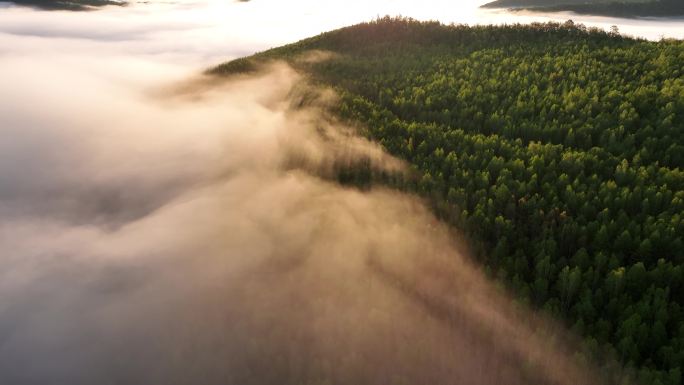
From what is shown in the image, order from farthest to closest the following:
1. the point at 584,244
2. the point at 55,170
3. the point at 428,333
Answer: the point at 55,170 < the point at 584,244 < the point at 428,333

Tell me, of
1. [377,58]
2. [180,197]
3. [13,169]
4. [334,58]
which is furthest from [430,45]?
[13,169]

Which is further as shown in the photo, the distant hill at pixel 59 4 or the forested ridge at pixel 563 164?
the distant hill at pixel 59 4

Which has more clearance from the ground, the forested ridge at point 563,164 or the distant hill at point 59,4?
→ the distant hill at point 59,4

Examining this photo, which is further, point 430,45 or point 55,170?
point 430,45

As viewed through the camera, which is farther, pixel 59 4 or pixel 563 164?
pixel 59 4

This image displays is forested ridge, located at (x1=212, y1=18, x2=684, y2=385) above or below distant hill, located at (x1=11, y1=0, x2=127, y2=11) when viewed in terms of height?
below

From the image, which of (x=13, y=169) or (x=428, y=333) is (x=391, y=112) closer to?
(x=428, y=333)

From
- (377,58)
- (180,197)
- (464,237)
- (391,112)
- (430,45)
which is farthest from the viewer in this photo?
(430,45)

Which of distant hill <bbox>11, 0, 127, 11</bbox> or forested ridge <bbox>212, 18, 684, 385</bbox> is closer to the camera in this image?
forested ridge <bbox>212, 18, 684, 385</bbox>
